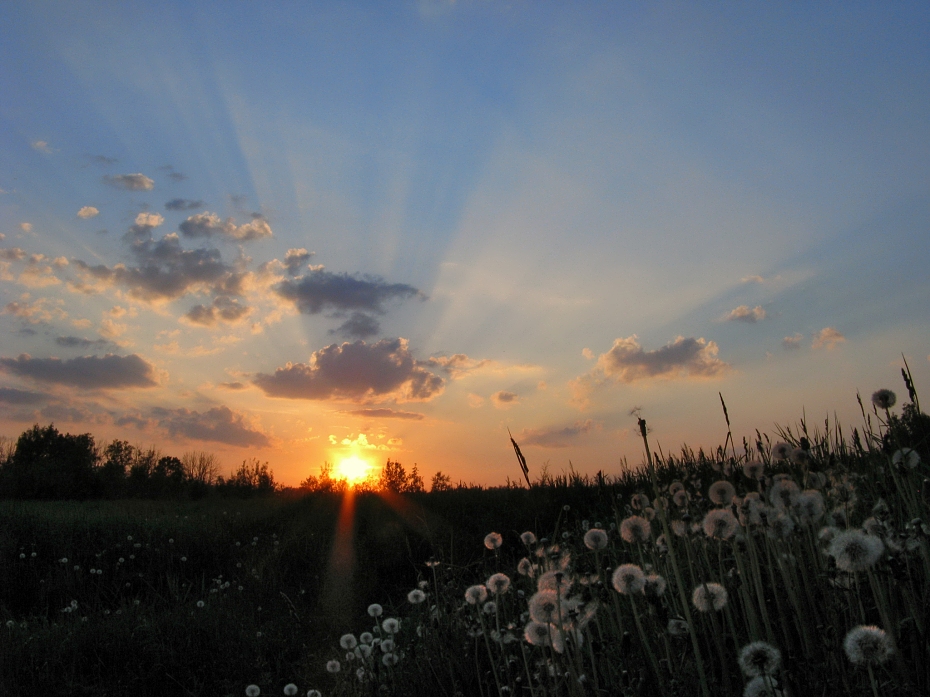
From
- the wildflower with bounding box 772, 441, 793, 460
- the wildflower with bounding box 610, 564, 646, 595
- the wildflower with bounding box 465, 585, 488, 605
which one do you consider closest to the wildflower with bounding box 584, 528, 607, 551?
the wildflower with bounding box 610, 564, 646, 595

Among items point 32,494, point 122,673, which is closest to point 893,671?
point 122,673

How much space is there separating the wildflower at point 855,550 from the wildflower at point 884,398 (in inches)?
55.5

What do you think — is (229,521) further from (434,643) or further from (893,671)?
(893,671)

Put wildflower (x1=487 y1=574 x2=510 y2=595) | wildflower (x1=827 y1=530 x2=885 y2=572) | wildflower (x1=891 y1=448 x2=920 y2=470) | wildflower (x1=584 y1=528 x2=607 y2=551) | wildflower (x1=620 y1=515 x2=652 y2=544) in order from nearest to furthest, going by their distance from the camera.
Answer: wildflower (x1=827 y1=530 x2=885 y2=572), wildflower (x1=620 y1=515 x2=652 y2=544), wildflower (x1=584 y1=528 x2=607 y2=551), wildflower (x1=891 y1=448 x2=920 y2=470), wildflower (x1=487 y1=574 x2=510 y2=595)

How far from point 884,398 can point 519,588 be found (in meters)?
4.03

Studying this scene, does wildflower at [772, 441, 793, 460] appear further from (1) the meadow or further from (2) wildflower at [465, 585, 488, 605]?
(2) wildflower at [465, 585, 488, 605]

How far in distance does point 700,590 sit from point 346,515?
10.6 meters

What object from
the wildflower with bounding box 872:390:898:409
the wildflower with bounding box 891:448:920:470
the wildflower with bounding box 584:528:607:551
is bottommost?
the wildflower with bounding box 584:528:607:551

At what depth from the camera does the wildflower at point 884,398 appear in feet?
10.0

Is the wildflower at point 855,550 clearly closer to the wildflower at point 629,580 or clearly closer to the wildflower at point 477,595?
the wildflower at point 629,580

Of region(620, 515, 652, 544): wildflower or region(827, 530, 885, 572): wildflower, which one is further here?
region(620, 515, 652, 544): wildflower

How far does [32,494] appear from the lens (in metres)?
25.5

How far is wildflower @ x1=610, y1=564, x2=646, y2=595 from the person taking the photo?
2.02 meters

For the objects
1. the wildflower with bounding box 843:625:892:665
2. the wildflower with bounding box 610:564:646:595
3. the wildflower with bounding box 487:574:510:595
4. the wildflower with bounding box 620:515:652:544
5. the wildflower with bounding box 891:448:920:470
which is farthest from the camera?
the wildflower with bounding box 487:574:510:595
